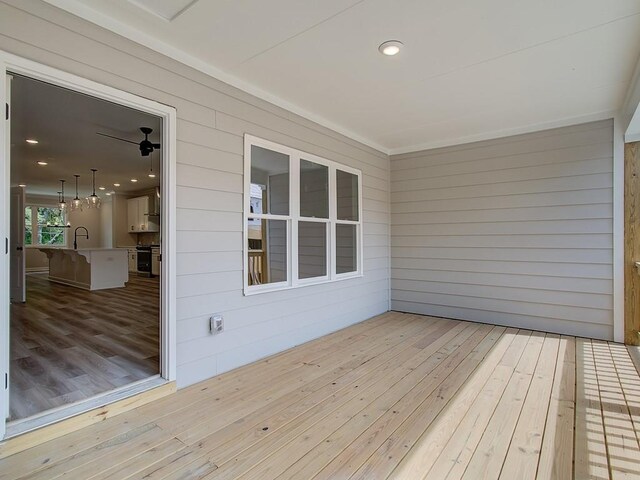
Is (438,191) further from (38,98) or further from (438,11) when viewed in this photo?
(38,98)

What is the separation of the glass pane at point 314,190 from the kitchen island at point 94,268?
20.1 feet

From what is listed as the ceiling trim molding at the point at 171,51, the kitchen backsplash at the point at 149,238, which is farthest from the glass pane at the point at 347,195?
the kitchen backsplash at the point at 149,238

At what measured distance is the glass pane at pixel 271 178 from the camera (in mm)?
3385

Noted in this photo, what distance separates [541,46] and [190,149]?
9.64 ft

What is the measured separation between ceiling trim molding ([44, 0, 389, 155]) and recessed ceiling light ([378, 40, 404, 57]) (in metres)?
1.30

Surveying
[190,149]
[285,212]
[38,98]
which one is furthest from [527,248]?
[38,98]

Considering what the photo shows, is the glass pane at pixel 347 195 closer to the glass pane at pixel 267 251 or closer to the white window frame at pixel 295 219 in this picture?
the white window frame at pixel 295 219

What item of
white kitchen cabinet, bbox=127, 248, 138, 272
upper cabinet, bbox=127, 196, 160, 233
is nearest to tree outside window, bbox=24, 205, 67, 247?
upper cabinet, bbox=127, 196, 160, 233

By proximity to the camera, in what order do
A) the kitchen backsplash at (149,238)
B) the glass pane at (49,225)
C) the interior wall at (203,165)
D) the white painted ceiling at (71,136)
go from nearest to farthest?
the interior wall at (203,165) < the white painted ceiling at (71,136) < the kitchen backsplash at (149,238) < the glass pane at (49,225)

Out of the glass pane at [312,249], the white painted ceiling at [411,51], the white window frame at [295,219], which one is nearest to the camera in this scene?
the white painted ceiling at [411,51]

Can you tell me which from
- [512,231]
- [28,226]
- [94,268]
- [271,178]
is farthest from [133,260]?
[512,231]

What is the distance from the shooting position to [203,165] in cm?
288

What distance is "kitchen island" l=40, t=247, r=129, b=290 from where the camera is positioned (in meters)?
7.62

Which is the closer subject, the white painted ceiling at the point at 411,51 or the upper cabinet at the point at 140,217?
the white painted ceiling at the point at 411,51
